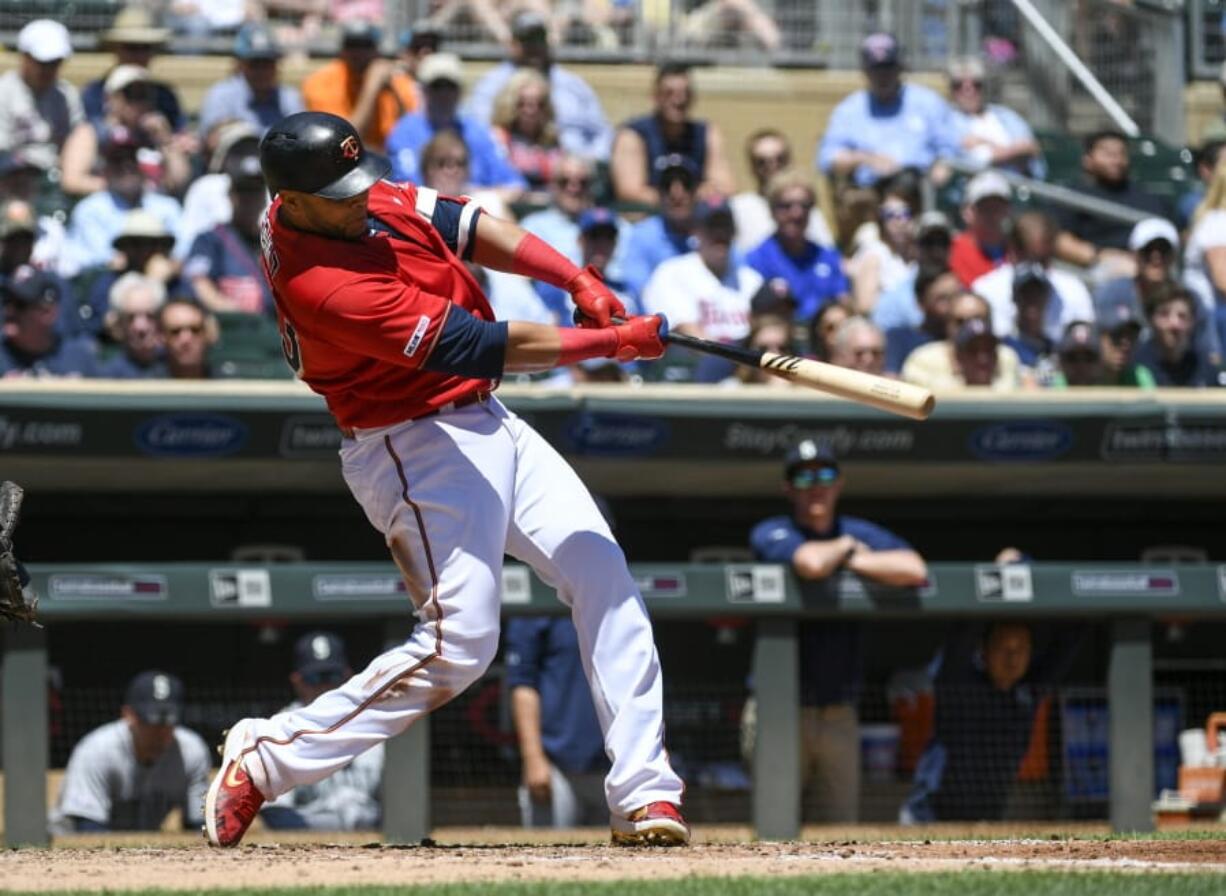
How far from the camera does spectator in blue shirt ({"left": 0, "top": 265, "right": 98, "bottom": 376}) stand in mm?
7746

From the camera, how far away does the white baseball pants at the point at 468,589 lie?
183 inches

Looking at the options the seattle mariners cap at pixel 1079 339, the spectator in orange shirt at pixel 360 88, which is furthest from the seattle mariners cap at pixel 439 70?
the seattle mariners cap at pixel 1079 339

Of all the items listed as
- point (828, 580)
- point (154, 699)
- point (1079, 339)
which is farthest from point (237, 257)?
point (1079, 339)

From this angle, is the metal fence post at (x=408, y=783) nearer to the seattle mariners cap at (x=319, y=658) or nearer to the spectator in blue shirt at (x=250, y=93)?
the seattle mariners cap at (x=319, y=658)

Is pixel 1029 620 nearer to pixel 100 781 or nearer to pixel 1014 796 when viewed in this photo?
pixel 1014 796

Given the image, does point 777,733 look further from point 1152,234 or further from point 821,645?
point 1152,234

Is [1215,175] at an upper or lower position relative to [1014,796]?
upper

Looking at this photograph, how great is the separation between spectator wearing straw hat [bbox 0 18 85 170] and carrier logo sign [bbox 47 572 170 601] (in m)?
3.43

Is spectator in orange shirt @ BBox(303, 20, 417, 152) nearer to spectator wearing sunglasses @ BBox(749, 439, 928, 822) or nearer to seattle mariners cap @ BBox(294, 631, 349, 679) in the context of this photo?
seattle mariners cap @ BBox(294, 631, 349, 679)

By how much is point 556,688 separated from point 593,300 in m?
2.56

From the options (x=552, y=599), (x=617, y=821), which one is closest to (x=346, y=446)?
(x=617, y=821)

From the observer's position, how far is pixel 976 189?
32.2 feet

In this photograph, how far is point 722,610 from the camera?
22.8ft

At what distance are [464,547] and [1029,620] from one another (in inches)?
125
